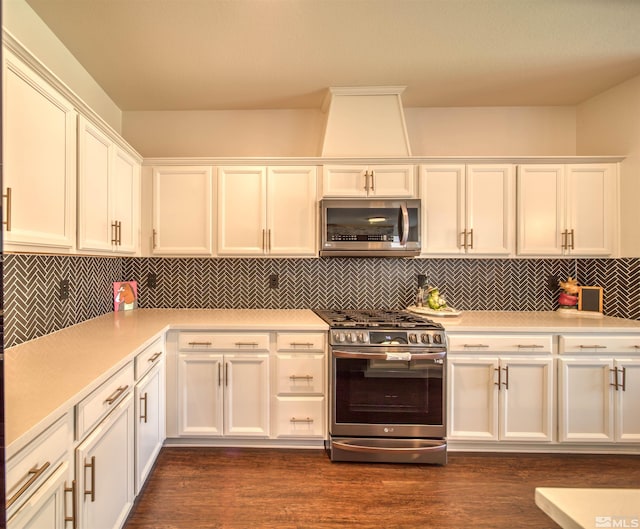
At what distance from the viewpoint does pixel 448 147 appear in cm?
311

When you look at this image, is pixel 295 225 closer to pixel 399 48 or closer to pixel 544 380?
pixel 399 48

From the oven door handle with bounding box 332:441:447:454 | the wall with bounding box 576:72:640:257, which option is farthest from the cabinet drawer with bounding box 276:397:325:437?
the wall with bounding box 576:72:640:257

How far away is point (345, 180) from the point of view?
274 cm

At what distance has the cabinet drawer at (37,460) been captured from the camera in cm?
90

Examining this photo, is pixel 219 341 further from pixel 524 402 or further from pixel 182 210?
pixel 524 402

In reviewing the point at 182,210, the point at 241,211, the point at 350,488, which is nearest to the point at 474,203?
the point at 241,211

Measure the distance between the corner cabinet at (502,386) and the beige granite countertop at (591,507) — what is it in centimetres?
172

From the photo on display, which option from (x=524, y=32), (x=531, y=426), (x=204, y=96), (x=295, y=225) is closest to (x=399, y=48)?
(x=524, y=32)

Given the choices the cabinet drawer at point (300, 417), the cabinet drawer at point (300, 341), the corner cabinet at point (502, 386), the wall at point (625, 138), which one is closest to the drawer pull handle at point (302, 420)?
the cabinet drawer at point (300, 417)

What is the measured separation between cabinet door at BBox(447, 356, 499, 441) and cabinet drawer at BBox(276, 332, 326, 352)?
0.93 meters

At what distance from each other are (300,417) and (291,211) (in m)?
1.57

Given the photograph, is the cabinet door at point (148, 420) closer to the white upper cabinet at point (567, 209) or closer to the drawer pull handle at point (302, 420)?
the drawer pull handle at point (302, 420)

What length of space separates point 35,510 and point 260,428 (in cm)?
154
